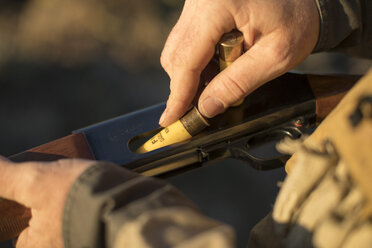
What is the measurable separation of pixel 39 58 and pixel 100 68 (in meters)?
0.25

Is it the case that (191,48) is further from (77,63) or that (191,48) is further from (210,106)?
(77,63)

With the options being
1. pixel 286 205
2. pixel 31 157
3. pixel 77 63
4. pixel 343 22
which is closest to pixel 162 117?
pixel 31 157

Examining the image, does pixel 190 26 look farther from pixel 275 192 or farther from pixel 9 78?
pixel 9 78

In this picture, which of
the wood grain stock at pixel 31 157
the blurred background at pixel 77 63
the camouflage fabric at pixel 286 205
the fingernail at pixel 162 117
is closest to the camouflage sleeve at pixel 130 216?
the camouflage fabric at pixel 286 205

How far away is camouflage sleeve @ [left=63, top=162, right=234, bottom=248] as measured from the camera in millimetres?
453

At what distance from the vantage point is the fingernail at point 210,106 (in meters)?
0.82

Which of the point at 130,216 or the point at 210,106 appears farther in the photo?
the point at 210,106

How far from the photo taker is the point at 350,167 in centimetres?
42

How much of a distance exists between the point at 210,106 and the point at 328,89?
340 mm

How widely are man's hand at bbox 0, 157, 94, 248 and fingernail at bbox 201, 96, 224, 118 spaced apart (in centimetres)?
31

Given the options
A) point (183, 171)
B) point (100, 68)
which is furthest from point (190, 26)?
point (100, 68)

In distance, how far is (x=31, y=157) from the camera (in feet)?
2.65

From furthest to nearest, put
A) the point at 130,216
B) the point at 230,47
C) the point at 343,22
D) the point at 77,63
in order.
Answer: the point at 77,63 < the point at 343,22 < the point at 230,47 < the point at 130,216

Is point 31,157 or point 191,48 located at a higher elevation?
point 191,48
